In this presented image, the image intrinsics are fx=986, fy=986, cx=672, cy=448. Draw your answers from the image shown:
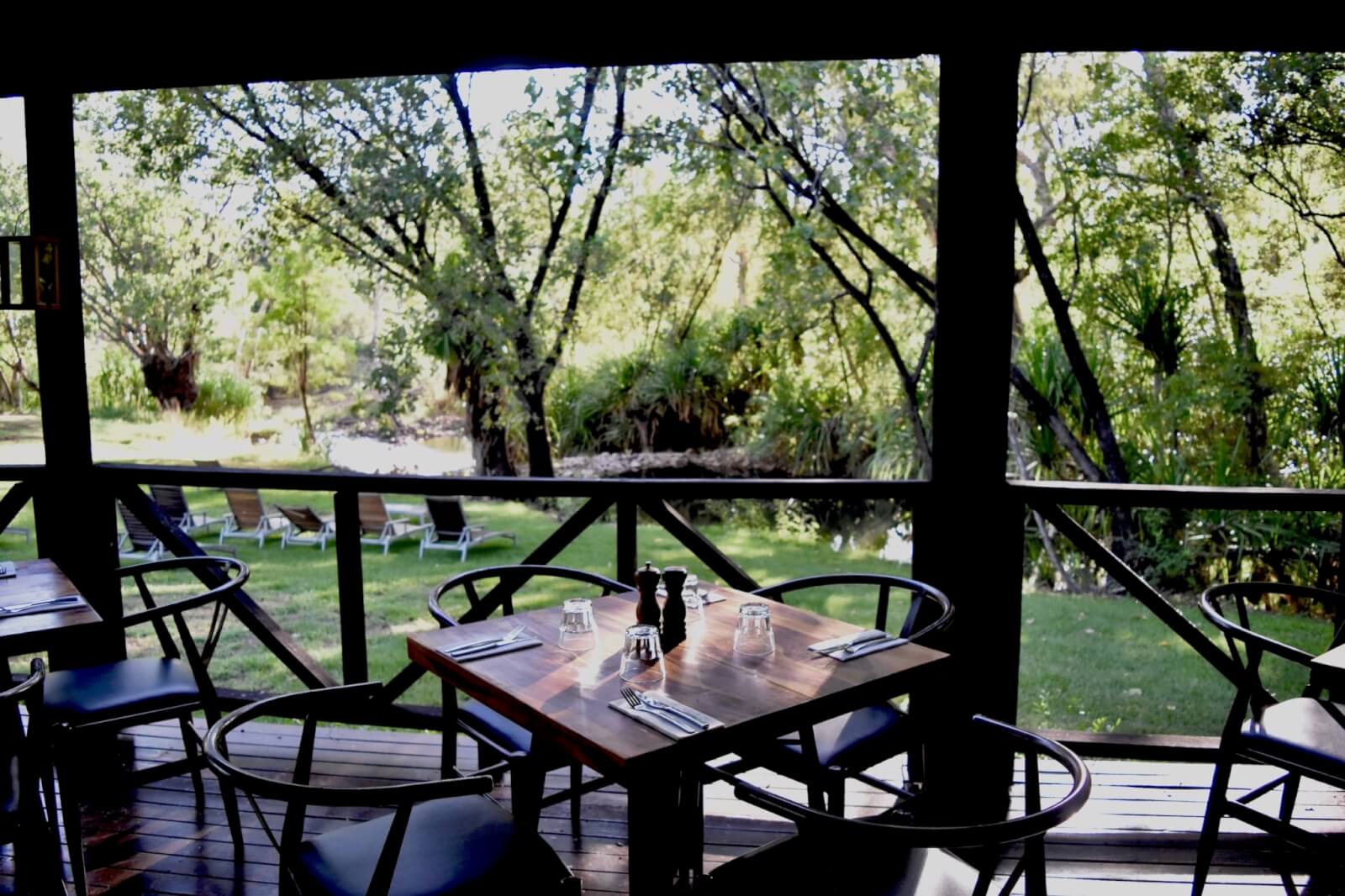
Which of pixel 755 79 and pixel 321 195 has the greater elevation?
pixel 755 79

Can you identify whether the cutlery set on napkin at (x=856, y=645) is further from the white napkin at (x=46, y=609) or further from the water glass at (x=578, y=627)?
the white napkin at (x=46, y=609)

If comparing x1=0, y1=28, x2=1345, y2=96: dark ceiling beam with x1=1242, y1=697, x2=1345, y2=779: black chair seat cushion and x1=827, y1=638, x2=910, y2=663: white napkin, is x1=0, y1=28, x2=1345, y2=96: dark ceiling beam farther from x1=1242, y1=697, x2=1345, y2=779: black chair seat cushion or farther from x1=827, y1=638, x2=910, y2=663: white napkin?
x1=1242, y1=697, x2=1345, y2=779: black chair seat cushion

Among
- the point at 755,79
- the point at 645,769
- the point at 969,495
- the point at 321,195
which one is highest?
the point at 755,79

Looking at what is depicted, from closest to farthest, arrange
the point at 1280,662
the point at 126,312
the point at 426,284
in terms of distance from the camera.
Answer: the point at 1280,662 < the point at 426,284 < the point at 126,312

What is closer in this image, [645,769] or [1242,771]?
[645,769]

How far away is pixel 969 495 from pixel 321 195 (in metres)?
7.55

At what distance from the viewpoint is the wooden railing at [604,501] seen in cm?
286

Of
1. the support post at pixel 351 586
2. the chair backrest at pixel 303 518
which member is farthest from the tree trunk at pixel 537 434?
the support post at pixel 351 586

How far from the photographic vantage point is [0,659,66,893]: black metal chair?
199cm

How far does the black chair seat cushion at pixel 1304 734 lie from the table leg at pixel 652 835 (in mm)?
1436

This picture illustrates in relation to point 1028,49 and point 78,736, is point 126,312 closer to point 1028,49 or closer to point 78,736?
point 78,736

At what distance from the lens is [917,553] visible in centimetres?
303

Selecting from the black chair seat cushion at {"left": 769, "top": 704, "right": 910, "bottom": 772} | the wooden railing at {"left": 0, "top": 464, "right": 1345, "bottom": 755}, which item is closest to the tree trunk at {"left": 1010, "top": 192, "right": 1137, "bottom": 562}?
the wooden railing at {"left": 0, "top": 464, "right": 1345, "bottom": 755}

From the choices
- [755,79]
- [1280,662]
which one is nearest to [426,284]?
[755,79]
